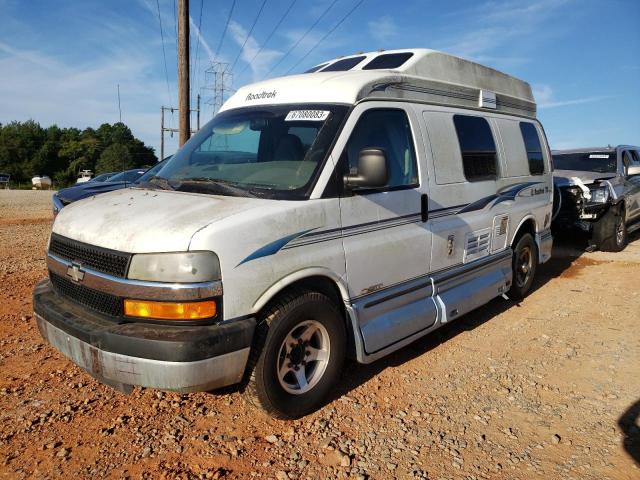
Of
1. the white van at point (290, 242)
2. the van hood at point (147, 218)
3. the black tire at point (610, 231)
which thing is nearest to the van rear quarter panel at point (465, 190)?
the white van at point (290, 242)

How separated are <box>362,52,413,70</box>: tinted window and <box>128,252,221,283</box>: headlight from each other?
258cm

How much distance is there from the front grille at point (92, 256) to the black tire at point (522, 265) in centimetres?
458

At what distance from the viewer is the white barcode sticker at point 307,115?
3.62 m

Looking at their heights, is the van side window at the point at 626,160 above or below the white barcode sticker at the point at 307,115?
below

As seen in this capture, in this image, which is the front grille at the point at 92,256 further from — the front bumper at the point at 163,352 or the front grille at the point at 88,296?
the front bumper at the point at 163,352

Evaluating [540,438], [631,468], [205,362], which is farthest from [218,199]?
[631,468]

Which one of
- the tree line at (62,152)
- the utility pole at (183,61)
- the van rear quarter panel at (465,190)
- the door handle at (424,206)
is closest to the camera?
the door handle at (424,206)

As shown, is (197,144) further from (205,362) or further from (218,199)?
(205,362)

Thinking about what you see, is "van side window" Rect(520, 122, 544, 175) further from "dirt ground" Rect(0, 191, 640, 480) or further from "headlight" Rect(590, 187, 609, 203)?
"headlight" Rect(590, 187, 609, 203)

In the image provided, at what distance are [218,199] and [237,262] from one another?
1.99 ft

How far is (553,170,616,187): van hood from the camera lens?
29.4 feet

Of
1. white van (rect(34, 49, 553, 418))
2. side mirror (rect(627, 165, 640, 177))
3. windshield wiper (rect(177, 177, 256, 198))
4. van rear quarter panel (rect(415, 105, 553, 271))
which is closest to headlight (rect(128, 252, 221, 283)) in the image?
white van (rect(34, 49, 553, 418))

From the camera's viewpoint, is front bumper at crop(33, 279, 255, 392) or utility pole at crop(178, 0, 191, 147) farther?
utility pole at crop(178, 0, 191, 147)

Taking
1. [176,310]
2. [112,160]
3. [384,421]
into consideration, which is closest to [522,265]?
[384,421]
